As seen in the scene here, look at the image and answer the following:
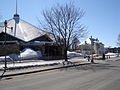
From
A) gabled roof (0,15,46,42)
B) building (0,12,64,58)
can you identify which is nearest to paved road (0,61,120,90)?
building (0,12,64,58)

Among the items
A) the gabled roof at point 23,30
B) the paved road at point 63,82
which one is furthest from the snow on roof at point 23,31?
the paved road at point 63,82

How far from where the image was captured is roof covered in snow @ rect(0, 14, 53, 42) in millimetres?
55294

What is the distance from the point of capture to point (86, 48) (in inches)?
4333

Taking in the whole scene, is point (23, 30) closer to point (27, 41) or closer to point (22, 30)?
point (22, 30)

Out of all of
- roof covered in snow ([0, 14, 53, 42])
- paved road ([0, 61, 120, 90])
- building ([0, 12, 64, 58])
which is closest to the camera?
paved road ([0, 61, 120, 90])

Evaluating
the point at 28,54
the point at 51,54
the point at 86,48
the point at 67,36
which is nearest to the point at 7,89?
the point at 67,36

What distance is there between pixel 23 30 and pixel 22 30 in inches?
14.0

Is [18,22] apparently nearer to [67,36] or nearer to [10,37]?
[10,37]

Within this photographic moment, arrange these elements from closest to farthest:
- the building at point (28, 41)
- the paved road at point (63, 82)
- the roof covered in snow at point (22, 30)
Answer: the paved road at point (63, 82) < the building at point (28, 41) < the roof covered in snow at point (22, 30)

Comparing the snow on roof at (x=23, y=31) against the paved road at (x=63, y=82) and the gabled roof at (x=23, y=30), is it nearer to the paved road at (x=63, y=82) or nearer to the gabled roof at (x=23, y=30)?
the gabled roof at (x=23, y=30)

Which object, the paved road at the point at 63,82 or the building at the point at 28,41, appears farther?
the building at the point at 28,41

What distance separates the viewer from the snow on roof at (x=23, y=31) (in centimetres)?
5530

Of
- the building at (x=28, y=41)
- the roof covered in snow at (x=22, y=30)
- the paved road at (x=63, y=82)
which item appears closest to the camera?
the paved road at (x=63, y=82)

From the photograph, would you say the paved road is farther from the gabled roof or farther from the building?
the gabled roof
